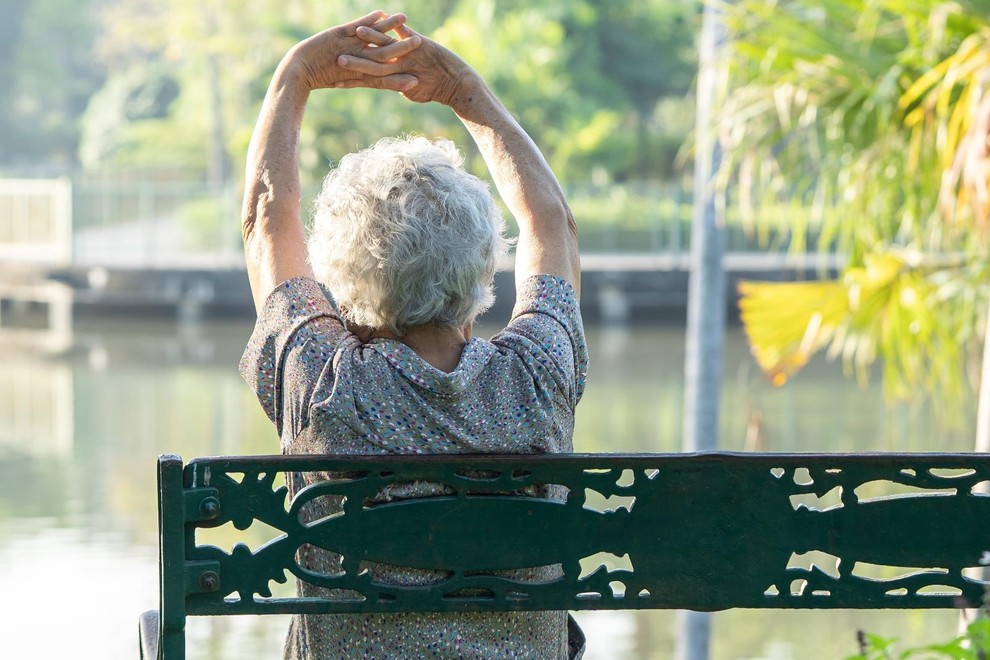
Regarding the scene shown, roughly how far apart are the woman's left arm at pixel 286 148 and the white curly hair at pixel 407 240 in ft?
0.25

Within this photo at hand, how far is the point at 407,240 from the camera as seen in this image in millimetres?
1752

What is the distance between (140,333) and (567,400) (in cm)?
1597

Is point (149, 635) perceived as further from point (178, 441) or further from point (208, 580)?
point (178, 441)

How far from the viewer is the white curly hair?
5.76ft

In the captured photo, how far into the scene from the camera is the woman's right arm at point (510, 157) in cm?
195

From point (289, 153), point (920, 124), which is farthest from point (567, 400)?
point (920, 124)

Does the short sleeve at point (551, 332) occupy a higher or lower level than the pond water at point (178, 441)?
higher

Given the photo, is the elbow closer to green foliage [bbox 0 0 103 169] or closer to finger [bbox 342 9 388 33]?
finger [bbox 342 9 388 33]

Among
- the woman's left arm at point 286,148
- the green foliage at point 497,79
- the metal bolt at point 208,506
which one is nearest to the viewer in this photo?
the metal bolt at point 208,506

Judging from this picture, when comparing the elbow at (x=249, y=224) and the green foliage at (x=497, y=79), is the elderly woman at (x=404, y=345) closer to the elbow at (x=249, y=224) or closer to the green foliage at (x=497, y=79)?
the elbow at (x=249, y=224)

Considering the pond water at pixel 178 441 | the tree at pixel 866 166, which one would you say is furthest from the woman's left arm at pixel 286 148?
the tree at pixel 866 166

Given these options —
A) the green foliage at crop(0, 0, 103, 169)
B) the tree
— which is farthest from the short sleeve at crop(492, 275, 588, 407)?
the green foliage at crop(0, 0, 103, 169)

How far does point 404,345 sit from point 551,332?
190 mm

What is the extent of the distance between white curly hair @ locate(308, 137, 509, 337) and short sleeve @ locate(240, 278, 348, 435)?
1.7 inches
